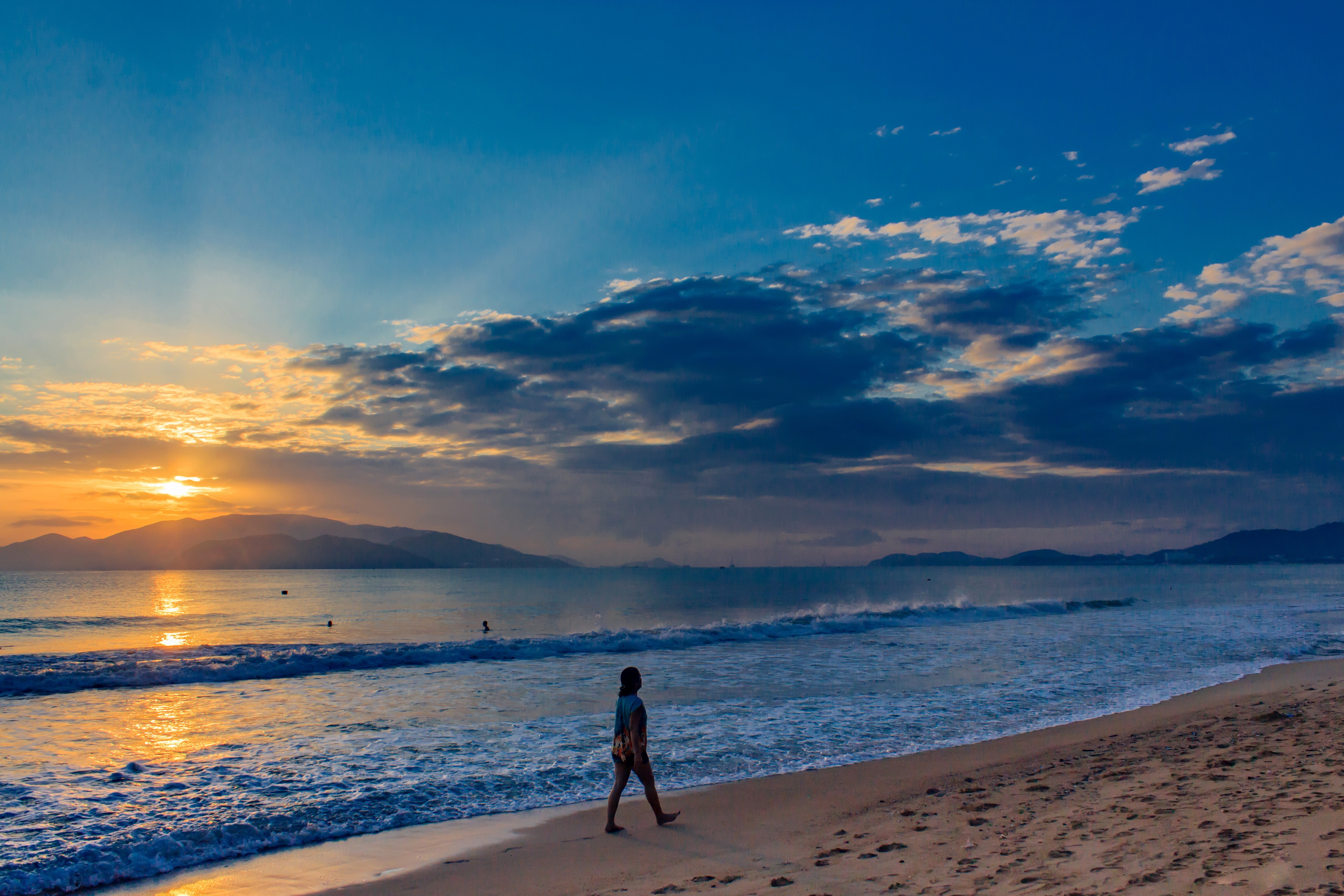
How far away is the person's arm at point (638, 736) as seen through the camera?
26.3ft

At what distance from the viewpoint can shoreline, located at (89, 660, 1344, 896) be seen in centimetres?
681

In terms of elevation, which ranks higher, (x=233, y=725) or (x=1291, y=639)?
(x=233, y=725)

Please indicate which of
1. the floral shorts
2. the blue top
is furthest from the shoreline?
the blue top

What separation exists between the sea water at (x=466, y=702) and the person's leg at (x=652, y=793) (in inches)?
70.7

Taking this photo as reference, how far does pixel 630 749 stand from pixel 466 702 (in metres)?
10.4

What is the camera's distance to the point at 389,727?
14047 mm

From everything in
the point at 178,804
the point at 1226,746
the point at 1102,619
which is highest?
the point at 178,804

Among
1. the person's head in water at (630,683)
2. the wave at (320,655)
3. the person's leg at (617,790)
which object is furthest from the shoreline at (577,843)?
the wave at (320,655)

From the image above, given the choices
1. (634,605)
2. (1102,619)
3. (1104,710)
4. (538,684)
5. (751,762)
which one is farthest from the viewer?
(634,605)

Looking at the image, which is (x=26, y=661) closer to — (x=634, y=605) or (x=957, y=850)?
(x=957, y=850)

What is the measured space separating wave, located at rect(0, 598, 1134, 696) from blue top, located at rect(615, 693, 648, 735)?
1885cm

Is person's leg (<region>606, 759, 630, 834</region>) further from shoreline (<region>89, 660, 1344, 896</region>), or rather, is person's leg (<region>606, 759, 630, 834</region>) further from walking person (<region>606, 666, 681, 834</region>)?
shoreline (<region>89, 660, 1344, 896</region>)

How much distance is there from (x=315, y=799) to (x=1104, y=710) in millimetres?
14860

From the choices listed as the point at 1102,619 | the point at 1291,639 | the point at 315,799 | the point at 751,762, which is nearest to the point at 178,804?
the point at 315,799
